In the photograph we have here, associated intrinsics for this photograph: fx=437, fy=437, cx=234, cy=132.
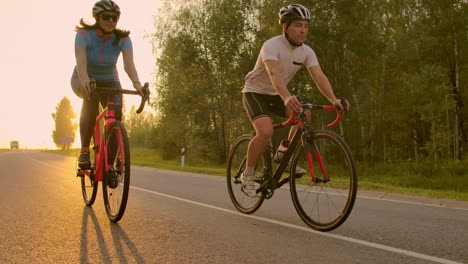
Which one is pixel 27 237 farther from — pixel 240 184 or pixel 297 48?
pixel 297 48

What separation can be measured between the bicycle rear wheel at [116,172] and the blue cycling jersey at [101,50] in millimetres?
906

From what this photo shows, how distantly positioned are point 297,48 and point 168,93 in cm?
3108

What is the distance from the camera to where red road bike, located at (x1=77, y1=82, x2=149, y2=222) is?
14.6 feet

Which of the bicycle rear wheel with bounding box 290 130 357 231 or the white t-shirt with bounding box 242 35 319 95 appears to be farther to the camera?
the white t-shirt with bounding box 242 35 319 95

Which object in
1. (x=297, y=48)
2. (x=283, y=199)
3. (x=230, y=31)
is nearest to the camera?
(x=297, y=48)

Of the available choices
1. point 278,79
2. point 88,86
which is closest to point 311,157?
point 278,79

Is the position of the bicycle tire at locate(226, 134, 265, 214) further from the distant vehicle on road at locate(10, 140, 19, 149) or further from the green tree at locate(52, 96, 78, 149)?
the distant vehicle on road at locate(10, 140, 19, 149)

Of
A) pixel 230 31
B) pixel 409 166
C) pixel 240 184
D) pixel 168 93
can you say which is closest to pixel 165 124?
pixel 168 93

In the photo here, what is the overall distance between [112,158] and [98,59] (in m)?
1.26

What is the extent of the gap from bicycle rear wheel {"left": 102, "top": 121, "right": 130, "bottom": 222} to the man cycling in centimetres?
145

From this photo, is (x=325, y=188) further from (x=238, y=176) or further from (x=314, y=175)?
(x=238, y=176)

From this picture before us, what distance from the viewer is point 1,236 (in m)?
4.08

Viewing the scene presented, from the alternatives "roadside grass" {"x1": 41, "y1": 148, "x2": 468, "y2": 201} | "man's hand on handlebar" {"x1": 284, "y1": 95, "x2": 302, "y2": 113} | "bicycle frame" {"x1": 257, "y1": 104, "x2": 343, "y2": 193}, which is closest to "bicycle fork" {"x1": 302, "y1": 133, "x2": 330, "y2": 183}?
"bicycle frame" {"x1": 257, "y1": 104, "x2": 343, "y2": 193}

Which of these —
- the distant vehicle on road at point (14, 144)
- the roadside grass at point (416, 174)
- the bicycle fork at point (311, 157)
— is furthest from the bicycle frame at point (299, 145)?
the distant vehicle on road at point (14, 144)
